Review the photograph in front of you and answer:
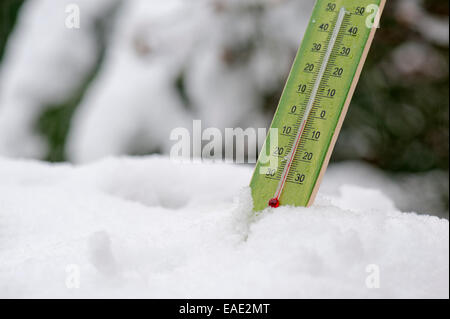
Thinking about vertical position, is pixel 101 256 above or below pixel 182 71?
below

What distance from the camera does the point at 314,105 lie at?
731mm

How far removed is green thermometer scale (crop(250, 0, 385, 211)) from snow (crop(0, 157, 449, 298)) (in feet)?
0.13

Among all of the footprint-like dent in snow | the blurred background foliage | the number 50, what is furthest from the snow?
the blurred background foliage

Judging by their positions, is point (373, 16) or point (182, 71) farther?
point (182, 71)

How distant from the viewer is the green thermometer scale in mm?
713

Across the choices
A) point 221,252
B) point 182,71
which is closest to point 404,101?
point 182,71

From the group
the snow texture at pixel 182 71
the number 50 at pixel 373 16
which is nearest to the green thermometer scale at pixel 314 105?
the number 50 at pixel 373 16

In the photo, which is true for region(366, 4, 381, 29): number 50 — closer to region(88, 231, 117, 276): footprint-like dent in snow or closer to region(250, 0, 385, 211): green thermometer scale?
region(250, 0, 385, 211): green thermometer scale

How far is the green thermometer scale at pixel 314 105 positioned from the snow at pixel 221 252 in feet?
0.13

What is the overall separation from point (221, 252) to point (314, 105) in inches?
9.5

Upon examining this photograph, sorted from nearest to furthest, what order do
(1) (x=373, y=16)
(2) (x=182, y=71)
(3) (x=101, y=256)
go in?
(3) (x=101, y=256)
(1) (x=373, y=16)
(2) (x=182, y=71)

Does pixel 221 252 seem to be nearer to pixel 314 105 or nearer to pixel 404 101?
pixel 314 105

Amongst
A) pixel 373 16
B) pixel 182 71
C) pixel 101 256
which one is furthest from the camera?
pixel 182 71
